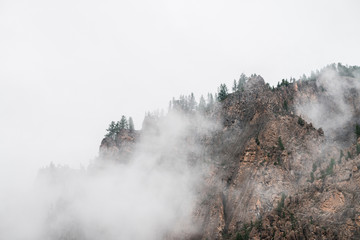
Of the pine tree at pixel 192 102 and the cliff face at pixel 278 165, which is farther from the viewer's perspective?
the pine tree at pixel 192 102

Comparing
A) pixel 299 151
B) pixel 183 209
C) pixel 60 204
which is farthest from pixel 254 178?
pixel 60 204

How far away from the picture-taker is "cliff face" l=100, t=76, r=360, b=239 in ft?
260

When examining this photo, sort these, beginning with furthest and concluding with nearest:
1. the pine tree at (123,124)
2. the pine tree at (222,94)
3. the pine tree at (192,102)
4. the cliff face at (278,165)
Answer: the pine tree at (192,102) → the pine tree at (123,124) → the pine tree at (222,94) → the cliff face at (278,165)

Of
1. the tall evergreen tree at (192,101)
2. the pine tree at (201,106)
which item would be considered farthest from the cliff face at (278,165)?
the tall evergreen tree at (192,101)

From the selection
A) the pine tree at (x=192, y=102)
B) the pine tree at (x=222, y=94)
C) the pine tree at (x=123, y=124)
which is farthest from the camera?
the pine tree at (x=192, y=102)

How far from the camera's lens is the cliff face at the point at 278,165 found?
260 ft

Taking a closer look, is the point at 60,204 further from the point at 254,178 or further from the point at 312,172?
the point at 312,172

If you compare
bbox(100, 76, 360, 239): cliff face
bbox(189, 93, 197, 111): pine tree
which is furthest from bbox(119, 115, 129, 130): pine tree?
bbox(100, 76, 360, 239): cliff face

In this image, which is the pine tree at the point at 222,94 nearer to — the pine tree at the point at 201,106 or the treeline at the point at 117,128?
the pine tree at the point at 201,106

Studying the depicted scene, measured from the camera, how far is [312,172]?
89.5 metres

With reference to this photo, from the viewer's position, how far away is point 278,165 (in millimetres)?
93938

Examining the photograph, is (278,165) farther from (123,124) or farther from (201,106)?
(123,124)

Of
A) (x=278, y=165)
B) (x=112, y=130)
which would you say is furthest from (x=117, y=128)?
(x=278, y=165)

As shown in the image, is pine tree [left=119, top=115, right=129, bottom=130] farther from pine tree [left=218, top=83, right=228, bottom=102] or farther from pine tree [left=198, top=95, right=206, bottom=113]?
pine tree [left=218, top=83, right=228, bottom=102]
